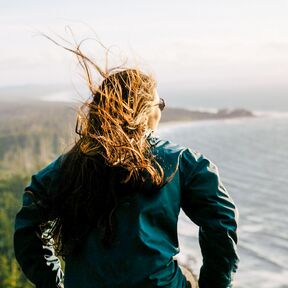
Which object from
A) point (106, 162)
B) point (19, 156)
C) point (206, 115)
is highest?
point (106, 162)

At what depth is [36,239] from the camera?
2.57m

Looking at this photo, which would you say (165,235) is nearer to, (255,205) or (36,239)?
(36,239)

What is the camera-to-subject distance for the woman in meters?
2.18

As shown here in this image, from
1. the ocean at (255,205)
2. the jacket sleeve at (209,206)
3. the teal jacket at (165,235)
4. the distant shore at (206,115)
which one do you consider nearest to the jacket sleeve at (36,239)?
the teal jacket at (165,235)

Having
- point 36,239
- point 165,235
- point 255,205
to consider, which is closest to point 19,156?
point 255,205

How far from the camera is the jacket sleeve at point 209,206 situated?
7.25 feet

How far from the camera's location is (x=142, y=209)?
218 centimetres

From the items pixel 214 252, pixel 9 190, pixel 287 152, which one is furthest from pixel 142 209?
pixel 287 152

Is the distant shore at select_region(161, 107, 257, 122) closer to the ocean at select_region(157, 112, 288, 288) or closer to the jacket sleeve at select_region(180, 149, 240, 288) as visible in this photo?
the ocean at select_region(157, 112, 288, 288)

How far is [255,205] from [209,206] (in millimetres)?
12622

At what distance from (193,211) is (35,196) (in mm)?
676

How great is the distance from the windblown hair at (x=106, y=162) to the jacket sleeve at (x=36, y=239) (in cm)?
7

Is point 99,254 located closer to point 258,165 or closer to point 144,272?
point 144,272

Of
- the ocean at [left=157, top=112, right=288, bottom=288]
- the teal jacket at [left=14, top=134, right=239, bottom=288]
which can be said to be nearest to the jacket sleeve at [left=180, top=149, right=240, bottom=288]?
the teal jacket at [left=14, top=134, right=239, bottom=288]
